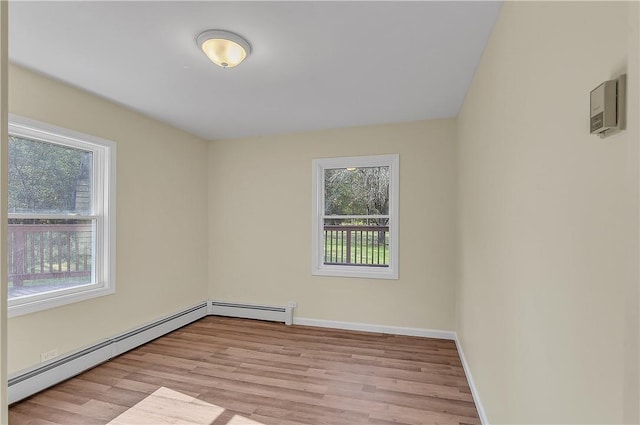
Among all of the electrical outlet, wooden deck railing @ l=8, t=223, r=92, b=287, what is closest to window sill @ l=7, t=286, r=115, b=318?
wooden deck railing @ l=8, t=223, r=92, b=287

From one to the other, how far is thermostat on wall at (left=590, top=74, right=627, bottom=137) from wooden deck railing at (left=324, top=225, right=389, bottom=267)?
3.16 metres

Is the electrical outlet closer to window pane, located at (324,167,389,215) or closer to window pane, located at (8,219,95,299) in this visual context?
window pane, located at (8,219,95,299)

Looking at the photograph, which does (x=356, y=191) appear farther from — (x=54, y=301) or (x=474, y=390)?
(x=54, y=301)

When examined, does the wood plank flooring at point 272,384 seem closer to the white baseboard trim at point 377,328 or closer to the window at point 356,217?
the white baseboard trim at point 377,328

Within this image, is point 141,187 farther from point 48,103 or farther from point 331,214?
point 331,214

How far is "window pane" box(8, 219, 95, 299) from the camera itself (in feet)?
7.84

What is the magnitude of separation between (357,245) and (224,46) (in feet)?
9.04

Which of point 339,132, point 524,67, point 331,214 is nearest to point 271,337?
point 331,214

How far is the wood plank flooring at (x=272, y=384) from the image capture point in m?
2.16

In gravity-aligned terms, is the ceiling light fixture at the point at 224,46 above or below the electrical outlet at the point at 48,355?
above

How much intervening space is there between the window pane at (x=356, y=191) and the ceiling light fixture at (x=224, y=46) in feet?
7.27

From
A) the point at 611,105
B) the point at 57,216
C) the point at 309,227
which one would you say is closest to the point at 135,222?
the point at 57,216

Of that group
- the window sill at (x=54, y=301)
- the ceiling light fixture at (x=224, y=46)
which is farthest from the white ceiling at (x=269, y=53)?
the window sill at (x=54, y=301)

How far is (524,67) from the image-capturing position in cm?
134
